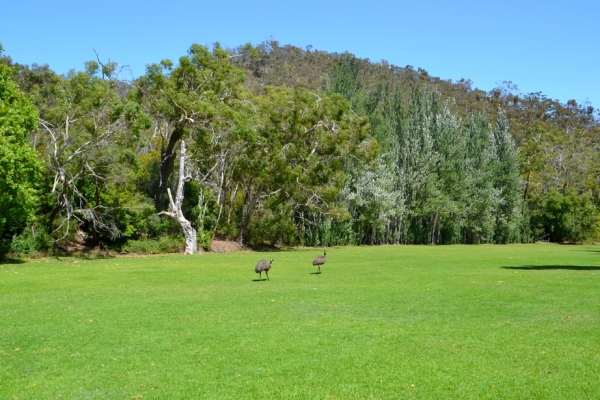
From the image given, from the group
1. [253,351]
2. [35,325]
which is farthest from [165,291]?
[253,351]

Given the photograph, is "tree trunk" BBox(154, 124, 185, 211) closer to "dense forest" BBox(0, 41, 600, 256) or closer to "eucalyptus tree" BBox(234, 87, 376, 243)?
"dense forest" BBox(0, 41, 600, 256)

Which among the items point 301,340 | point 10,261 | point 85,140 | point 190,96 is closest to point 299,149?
point 190,96

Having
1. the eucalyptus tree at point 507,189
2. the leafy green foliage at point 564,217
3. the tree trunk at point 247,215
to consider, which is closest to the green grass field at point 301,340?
the tree trunk at point 247,215

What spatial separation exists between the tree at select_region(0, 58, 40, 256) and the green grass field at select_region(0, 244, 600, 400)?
849 centimetres

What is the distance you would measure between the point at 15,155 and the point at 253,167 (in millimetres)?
22330

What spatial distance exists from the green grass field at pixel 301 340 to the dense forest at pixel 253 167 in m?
15.6

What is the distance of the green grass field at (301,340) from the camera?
376 inches

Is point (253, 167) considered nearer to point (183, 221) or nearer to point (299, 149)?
point (299, 149)

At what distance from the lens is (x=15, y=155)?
29219mm

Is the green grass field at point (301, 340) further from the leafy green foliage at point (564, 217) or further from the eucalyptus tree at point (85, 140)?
the leafy green foliage at point (564, 217)

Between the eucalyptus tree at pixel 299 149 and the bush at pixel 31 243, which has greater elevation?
the eucalyptus tree at pixel 299 149

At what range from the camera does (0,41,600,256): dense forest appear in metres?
37.1

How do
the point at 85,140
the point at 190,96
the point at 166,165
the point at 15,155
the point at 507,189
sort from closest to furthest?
the point at 15,155 → the point at 85,140 → the point at 190,96 → the point at 166,165 → the point at 507,189

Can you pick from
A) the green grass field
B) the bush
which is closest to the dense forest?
the bush
